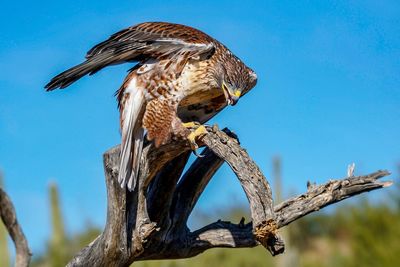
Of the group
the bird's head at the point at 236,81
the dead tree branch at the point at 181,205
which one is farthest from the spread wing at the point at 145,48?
the dead tree branch at the point at 181,205

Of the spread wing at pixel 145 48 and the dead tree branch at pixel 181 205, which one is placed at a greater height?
the spread wing at pixel 145 48

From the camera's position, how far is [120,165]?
5078 millimetres

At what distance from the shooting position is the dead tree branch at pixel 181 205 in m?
4.80

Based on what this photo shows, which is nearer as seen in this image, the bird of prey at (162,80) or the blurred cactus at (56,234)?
the bird of prey at (162,80)

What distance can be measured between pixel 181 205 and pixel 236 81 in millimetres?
1035

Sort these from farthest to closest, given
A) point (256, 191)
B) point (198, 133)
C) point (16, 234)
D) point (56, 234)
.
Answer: point (56, 234), point (16, 234), point (198, 133), point (256, 191)

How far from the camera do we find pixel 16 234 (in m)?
6.57

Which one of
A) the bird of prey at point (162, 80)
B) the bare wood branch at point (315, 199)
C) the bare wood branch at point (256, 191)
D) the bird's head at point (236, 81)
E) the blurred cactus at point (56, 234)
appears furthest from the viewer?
the blurred cactus at point (56, 234)

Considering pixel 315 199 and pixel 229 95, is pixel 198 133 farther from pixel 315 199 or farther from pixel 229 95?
pixel 315 199

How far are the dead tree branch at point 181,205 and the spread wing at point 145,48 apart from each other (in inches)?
24.9

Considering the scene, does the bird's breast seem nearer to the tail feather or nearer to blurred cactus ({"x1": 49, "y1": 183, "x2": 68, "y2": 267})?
the tail feather

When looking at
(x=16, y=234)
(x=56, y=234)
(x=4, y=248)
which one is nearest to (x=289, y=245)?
(x=56, y=234)

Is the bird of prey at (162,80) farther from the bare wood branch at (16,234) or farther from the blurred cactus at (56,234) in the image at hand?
the blurred cactus at (56,234)

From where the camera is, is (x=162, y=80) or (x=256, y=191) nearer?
(x=256, y=191)
